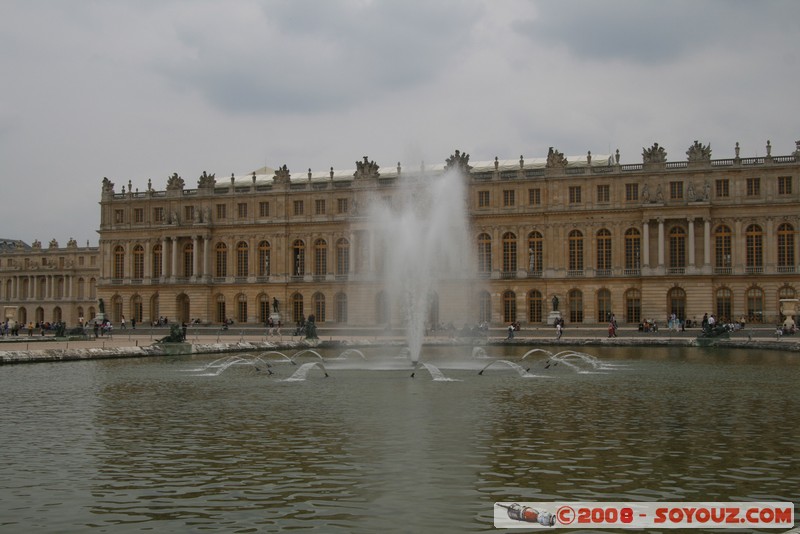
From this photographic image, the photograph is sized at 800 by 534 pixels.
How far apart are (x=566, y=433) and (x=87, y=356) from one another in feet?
96.3

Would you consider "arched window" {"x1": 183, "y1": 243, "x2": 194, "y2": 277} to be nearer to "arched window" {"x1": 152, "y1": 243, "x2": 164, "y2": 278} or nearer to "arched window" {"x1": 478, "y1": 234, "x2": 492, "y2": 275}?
"arched window" {"x1": 152, "y1": 243, "x2": 164, "y2": 278}

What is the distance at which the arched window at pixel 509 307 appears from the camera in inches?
3123

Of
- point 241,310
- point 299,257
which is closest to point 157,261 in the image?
point 241,310

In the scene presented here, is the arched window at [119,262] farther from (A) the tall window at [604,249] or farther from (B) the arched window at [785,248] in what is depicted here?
(B) the arched window at [785,248]

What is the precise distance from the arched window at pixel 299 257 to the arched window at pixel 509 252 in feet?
64.1

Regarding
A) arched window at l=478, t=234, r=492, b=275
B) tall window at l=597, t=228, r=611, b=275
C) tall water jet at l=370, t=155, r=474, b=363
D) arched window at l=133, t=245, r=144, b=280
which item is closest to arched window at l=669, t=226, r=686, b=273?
tall window at l=597, t=228, r=611, b=275

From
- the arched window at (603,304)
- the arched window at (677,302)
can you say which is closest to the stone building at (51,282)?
the arched window at (603,304)

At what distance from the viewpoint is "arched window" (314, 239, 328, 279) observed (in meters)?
85.8

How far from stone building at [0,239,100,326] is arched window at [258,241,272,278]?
168ft

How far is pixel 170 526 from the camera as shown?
36.0ft

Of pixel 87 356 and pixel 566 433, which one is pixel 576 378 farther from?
pixel 87 356

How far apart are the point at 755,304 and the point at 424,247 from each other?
38988 mm

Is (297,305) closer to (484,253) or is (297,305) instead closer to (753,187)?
(484,253)

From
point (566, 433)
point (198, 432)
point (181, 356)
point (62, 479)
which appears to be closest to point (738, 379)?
point (566, 433)
